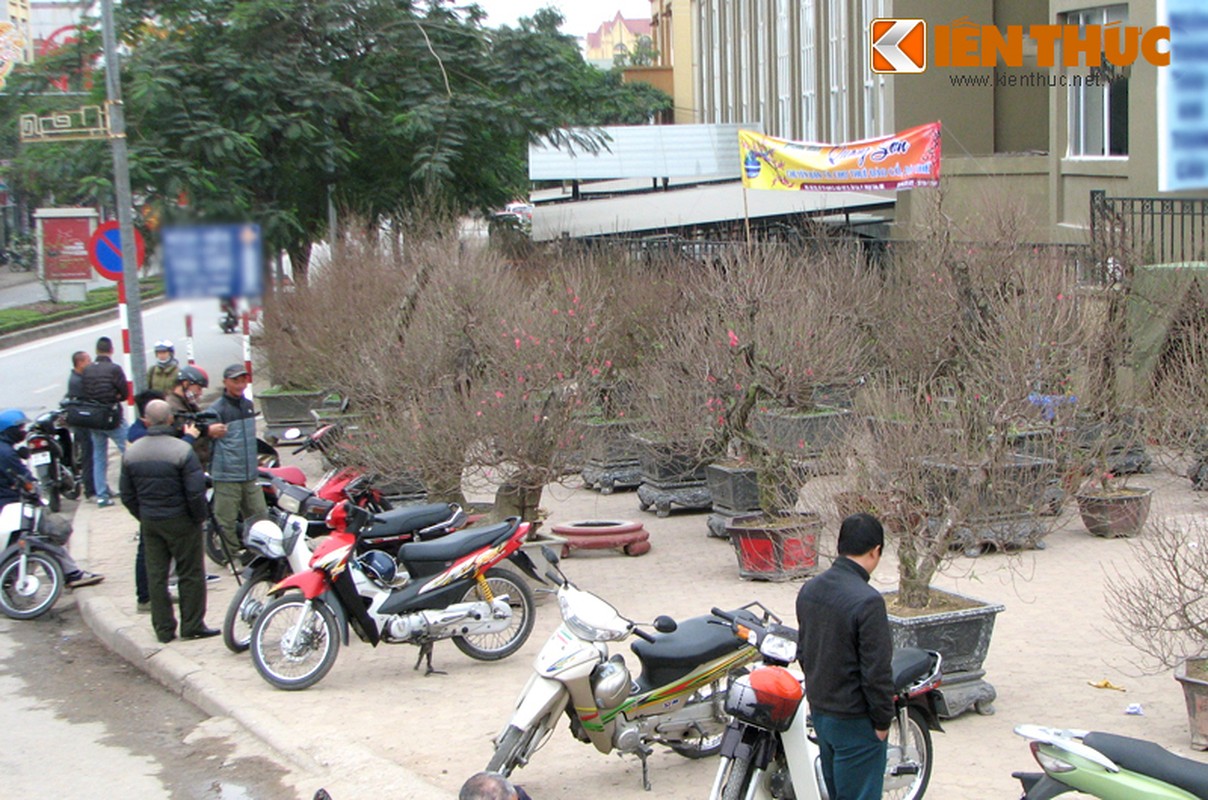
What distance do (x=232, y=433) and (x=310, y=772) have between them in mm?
4353

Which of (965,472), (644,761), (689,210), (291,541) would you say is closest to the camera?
(644,761)

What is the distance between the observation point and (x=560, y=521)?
1407cm

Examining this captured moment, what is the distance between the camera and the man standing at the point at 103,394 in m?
14.7

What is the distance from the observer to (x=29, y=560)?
10852 millimetres

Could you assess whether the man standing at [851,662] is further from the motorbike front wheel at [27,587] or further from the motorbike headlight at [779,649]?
the motorbike front wheel at [27,587]

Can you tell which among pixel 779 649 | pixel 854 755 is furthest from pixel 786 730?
pixel 854 755

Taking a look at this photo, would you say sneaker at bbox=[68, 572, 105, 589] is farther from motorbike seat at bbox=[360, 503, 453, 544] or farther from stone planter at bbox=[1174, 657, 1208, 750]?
stone planter at bbox=[1174, 657, 1208, 750]

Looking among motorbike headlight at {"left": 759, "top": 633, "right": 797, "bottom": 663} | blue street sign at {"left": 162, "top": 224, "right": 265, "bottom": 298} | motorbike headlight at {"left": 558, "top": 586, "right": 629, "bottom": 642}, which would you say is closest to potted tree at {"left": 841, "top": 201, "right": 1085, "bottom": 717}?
motorbike headlight at {"left": 759, "top": 633, "right": 797, "bottom": 663}

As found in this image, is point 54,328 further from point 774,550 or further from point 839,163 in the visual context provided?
point 774,550

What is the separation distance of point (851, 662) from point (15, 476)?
8.56m

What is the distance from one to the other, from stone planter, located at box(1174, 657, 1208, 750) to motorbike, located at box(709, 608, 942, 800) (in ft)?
5.15

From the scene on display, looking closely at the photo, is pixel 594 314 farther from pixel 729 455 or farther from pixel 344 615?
pixel 344 615

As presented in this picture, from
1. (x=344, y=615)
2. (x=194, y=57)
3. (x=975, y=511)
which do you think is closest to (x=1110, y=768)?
(x=975, y=511)

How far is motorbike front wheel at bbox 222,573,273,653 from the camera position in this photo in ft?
30.2
